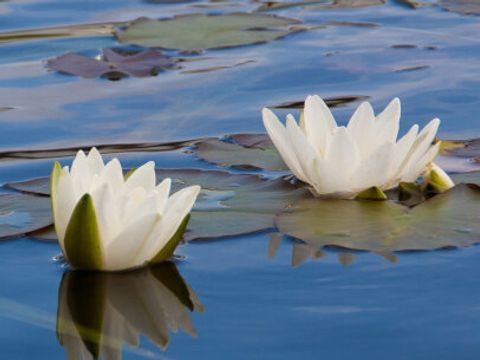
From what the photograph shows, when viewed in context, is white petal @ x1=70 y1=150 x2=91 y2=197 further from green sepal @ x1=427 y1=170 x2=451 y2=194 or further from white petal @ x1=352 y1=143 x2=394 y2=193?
green sepal @ x1=427 y1=170 x2=451 y2=194

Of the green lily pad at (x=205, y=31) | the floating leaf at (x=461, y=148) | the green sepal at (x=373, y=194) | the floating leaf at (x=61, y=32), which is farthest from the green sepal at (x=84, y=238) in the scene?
the floating leaf at (x=61, y=32)

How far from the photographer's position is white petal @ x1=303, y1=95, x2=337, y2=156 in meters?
2.70

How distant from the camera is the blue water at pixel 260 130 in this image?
6.52 feet

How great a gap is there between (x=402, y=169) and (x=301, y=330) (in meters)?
0.81

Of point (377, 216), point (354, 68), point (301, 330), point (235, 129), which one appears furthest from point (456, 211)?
point (354, 68)

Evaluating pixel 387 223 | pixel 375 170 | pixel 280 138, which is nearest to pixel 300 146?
pixel 280 138

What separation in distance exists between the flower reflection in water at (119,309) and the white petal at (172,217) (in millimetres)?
76

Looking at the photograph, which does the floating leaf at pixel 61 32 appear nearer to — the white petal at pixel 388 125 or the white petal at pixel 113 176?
the white petal at pixel 388 125

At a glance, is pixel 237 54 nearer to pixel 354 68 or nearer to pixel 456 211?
pixel 354 68

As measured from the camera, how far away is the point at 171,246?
2326mm

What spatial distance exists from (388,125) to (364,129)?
0.06 meters

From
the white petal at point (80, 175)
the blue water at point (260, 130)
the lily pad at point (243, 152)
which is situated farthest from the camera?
the lily pad at point (243, 152)

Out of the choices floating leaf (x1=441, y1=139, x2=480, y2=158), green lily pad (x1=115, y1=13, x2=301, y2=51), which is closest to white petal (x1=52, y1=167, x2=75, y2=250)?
floating leaf (x1=441, y1=139, x2=480, y2=158)

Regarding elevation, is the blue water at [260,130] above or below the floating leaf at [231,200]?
below
